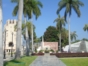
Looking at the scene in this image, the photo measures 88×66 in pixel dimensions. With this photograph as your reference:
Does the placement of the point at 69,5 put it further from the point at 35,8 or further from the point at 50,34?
the point at 50,34

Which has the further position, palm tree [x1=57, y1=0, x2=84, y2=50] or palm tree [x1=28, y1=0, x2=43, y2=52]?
palm tree [x1=57, y1=0, x2=84, y2=50]

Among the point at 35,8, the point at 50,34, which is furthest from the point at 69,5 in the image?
the point at 50,34

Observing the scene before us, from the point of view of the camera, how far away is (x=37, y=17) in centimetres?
5444

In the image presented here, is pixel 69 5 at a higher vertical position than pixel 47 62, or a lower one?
higher

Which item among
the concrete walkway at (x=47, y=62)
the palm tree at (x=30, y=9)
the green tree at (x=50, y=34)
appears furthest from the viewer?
the green tree at (x=50, y=34)

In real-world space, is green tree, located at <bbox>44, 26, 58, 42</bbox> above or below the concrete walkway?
above

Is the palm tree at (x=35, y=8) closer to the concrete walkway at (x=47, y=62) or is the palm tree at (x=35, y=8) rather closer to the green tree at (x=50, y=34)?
the concrete walkway at (x=47, y=62)

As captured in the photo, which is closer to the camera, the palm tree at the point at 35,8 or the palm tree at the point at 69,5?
the palm tree at the point at 35,8

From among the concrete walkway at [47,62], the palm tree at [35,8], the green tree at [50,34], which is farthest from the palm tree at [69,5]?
the green tree at [50,34]

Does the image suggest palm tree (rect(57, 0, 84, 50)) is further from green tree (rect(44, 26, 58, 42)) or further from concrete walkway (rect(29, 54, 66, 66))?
green tree (rect(44, 26, 58, 42))

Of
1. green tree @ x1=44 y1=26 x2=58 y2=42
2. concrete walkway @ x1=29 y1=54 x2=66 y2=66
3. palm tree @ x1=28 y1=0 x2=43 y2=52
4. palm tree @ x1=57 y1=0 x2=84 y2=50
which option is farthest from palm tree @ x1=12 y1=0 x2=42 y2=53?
green tree @ x1=44 y1=26 x2=58 y2=42

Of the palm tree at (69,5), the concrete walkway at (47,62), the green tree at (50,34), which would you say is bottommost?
the concrete walkway at (47,62)

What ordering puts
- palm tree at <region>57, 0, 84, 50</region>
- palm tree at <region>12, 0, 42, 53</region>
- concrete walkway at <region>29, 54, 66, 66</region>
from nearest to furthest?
concrete walkway at <region>29, 54, 66, 66</region> < palm tree at <region>12, 0, 42, 53</region> < palm tree at <region>57, 0, 84, 50</region>

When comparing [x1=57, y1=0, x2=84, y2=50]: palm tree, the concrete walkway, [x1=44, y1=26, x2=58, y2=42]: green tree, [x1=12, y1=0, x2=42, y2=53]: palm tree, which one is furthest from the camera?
[x1=44, y1=26, x2=58, y2=42]: green tree
